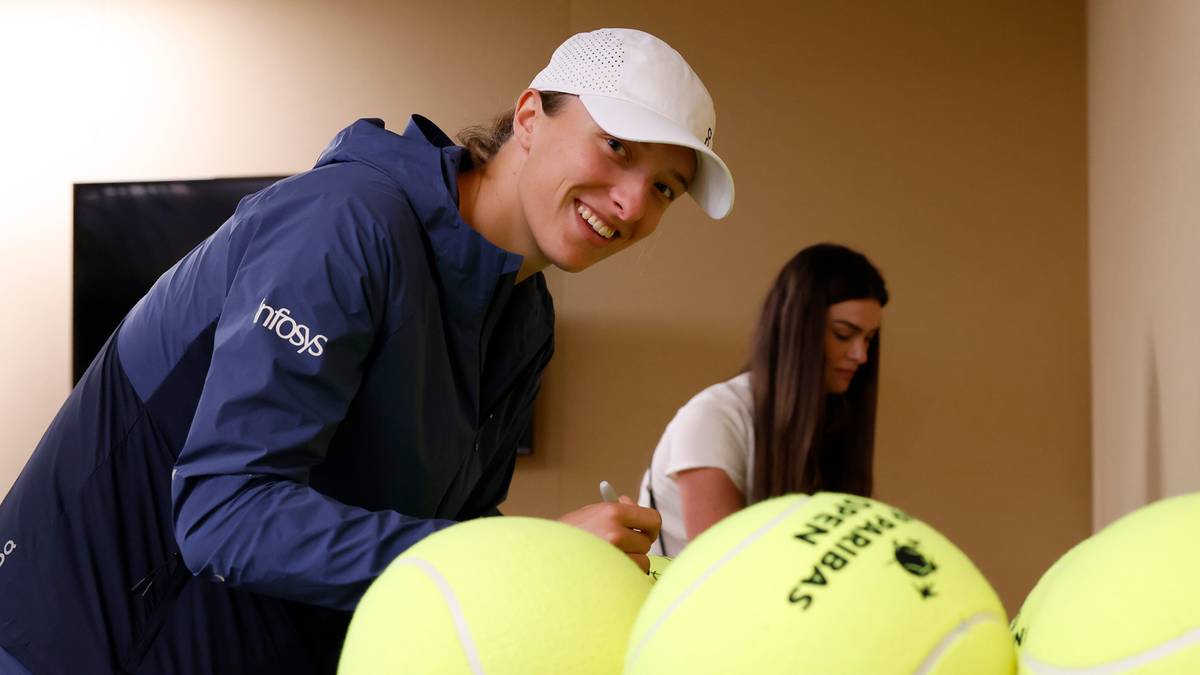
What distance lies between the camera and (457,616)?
2.15 ft

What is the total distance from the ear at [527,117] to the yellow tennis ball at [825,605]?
738 millimetres

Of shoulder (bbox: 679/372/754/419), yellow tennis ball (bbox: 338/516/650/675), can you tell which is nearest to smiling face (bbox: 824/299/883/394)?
shoulder (bbox: 679/372/754/419)

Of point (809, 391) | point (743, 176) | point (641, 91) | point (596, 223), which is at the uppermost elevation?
point (743, 176)

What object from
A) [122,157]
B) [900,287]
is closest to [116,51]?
[122,157]

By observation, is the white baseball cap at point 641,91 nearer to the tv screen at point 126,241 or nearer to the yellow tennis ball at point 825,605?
the yellow tennis ball at point 825,605

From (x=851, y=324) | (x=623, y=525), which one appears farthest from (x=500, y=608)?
(x=851, y=324)

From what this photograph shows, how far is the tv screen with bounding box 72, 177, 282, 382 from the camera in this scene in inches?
146

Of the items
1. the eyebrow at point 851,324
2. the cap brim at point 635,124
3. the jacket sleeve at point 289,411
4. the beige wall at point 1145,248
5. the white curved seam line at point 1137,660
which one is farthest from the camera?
the eyebrow at point 851,324

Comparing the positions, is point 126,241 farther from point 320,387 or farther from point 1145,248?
point 320,387

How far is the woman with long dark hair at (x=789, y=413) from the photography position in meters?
2.25

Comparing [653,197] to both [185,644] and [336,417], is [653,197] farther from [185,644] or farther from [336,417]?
[185,644]

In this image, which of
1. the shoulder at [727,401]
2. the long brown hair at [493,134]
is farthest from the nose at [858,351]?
the long brown hair at [493,134]

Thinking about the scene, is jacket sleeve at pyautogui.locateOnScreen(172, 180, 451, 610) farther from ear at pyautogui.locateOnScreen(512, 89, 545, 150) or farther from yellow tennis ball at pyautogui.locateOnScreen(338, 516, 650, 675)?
ear at pyautogui.locateOnScreen(512, 89, 545, 150)

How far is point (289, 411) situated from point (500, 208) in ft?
1.39
